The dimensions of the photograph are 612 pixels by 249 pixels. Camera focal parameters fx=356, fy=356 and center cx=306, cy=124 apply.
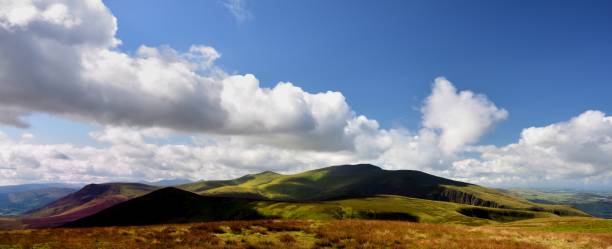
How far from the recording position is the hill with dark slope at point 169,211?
133125mm

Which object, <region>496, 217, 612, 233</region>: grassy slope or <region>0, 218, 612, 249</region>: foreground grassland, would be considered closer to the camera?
<region>0, 218, 612, 249</region>: foreground grassland

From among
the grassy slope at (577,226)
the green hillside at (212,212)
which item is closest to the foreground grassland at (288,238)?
the grassy slope at (577,226)

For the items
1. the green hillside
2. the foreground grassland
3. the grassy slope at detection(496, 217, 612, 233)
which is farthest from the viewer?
the green hillside

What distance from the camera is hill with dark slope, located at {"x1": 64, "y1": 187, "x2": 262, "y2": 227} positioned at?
437ft

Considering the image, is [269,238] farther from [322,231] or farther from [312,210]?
[312,210]

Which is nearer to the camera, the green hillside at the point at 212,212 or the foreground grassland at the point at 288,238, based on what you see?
the foreground grassland at the point at 288,238

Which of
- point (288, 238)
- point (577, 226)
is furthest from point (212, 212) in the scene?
point (288, 238)

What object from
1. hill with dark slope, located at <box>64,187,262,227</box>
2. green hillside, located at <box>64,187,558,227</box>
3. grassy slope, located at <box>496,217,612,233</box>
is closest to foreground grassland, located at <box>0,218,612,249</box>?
grassy slope, located at <box>496,217,612,233</box>

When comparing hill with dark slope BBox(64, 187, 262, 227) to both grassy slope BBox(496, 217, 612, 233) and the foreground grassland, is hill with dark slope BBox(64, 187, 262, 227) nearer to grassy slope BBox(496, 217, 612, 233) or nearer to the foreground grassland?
grassy slope BBox(496, 217, 612, 233)

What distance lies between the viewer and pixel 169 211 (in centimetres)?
13988

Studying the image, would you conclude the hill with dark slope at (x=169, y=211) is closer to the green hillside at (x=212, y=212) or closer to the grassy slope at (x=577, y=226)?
the green hillside at (x=212, y=212)

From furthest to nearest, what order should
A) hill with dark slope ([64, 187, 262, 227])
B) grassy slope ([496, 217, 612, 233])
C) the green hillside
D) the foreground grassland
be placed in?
hill with dark slope ([64, 187, 262, 227])
the green hillside
grassy slope ([496, 217, 612, 233])
the foreground grassland

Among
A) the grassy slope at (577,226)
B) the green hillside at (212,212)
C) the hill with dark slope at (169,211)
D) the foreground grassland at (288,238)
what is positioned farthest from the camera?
the hill with dark slope at (169,211)

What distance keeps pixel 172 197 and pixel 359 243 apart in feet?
475
